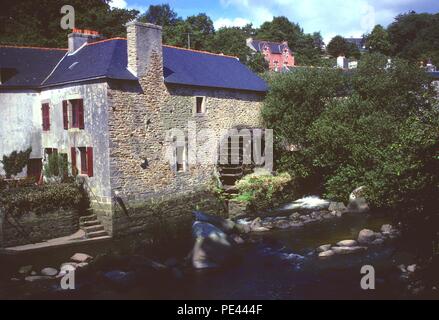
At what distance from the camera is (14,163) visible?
19625 mm

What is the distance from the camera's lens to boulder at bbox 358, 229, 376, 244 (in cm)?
1522

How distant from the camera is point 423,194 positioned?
38.1 ft

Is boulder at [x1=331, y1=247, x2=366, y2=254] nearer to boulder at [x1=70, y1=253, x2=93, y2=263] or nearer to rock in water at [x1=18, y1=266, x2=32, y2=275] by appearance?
boulder at [x1=70, y1=253, x2=93, y2=263]

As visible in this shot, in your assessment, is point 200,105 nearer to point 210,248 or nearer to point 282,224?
point 282,224

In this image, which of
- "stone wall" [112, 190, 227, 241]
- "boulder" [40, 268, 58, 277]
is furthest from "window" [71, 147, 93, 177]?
"boulder" [40, 268, 58, 277]

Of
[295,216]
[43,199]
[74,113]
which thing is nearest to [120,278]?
[43,199]

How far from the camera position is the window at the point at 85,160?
17969 millimetres

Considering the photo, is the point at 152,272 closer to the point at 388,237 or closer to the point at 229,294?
the point at 229,294

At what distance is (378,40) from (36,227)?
203 feet

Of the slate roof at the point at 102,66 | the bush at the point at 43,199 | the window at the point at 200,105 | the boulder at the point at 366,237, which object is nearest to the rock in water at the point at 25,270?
the bush at the point at 43,199


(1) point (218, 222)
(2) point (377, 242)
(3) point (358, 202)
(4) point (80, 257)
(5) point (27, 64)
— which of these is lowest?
(4) point (80, 257)

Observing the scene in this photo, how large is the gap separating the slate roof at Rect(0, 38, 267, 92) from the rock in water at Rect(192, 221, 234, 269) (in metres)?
7.66

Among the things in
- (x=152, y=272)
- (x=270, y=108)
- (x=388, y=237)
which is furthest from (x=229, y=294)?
(x=270, y=108)

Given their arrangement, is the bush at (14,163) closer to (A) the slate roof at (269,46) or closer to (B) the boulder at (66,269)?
(B) the boulder at (66,269)
